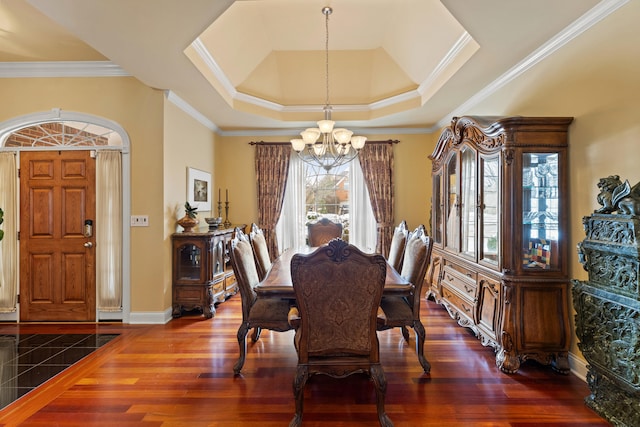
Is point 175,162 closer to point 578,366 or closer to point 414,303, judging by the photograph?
point 414,303

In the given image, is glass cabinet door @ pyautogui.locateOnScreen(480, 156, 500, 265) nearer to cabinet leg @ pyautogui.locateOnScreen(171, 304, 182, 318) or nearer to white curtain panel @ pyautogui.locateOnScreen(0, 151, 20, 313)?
cabinet leg @ pyautogui.locateOnScreen(171, 304, 182, 318)

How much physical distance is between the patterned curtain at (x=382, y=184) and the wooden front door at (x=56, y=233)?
3.97 m

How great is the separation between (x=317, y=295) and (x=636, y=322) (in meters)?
1.75

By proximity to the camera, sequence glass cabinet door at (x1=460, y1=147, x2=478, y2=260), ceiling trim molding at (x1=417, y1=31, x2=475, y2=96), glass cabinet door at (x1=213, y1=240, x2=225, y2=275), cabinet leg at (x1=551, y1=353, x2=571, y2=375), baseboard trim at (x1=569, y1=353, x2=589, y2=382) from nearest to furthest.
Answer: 1. baseboard trim at (x1=569, y1=353, x2=589, y2=382)
2. cabinet leg at (x1=551, y1=353, x2=571, y2=375)
3. ceiling trim molding at (x1=417, y1=31, x2=475, y2=96)
4. glass cabinet door at (x1=460, y1=147, x2=478, y2=260)
5. glass cabinet door at (x1=213, y1=240, x2=225, y2=275)

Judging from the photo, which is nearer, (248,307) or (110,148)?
(248,307)

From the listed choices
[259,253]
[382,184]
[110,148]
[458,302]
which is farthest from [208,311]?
[382,184]

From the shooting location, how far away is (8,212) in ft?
11.6

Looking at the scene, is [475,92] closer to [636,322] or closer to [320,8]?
[320,8]

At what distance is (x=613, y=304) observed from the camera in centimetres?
179

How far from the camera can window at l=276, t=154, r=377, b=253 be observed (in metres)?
5.44

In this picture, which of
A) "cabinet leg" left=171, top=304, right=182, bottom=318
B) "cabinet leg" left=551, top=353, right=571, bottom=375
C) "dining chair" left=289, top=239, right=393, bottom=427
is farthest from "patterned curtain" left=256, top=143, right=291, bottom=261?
"cabinet leg" left=551, top=353, right=571, bottom=375

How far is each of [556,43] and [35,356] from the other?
527cm

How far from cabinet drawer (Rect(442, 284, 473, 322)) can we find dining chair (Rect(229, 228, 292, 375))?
1.81m

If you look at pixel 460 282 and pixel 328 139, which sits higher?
pixel 328 139
